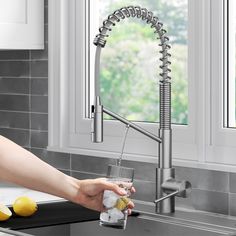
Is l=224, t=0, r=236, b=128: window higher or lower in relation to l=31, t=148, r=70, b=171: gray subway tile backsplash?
higher

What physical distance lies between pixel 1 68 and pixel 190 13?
1225 mm

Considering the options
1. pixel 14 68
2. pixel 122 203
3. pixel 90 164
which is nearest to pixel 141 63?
pixel 90 164

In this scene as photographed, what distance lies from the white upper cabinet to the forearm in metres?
1.13

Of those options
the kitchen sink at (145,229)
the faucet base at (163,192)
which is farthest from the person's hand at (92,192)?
the faucet base at (163,192)

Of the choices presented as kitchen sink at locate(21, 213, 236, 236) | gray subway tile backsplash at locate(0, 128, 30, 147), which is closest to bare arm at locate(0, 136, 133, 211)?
kitchen sink at locate(21, 213, 236, 236)

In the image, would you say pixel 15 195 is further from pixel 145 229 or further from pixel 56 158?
pixel 145 229

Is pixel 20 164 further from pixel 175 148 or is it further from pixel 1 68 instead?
pixel 1 68

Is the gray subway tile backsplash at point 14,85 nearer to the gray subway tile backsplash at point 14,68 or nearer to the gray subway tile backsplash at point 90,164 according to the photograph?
the gray subway tile backsplash at point 14,68

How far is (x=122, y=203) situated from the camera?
211cm

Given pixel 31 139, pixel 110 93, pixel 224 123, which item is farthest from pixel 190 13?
pixel 31 139

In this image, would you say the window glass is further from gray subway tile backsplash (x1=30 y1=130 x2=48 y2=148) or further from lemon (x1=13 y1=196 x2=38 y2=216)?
lemon (x1=13 y1=196 x2=38 y2=216)

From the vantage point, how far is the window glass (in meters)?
2.80

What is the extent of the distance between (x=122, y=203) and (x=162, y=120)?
533mm

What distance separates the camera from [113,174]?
232cm
